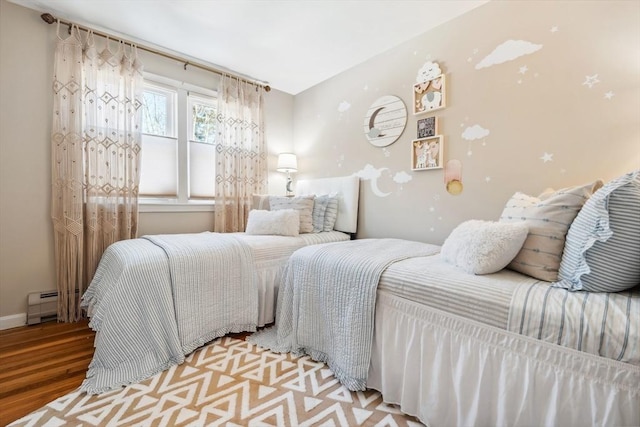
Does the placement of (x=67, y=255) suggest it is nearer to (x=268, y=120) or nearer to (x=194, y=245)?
(x=194, y=245)

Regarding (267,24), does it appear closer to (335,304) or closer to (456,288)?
(335,304)

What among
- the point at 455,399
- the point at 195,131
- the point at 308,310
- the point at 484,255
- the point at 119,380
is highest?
the point at 195,131

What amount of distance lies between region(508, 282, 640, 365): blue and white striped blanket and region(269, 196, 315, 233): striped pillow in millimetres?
1866

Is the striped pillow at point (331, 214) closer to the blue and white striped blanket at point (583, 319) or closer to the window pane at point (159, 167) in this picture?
the window pane at point (159, 167)

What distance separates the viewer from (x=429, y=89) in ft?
7.50

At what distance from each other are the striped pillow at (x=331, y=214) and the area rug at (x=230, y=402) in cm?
143

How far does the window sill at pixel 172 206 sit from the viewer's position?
2.62m

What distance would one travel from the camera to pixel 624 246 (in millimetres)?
923

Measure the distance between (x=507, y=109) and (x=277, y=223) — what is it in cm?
194

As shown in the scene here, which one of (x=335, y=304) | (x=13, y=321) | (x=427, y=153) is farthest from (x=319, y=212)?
(x=13, y=321)

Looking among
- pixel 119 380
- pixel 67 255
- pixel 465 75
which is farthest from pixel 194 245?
pixel 465 75

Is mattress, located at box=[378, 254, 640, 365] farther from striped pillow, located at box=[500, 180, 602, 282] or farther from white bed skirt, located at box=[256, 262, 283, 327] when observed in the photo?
white bed skirt, located at box=[256, 262, 283, 327]

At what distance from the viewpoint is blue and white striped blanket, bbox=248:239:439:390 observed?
4.64 feet

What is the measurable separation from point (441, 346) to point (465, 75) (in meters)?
1.95
